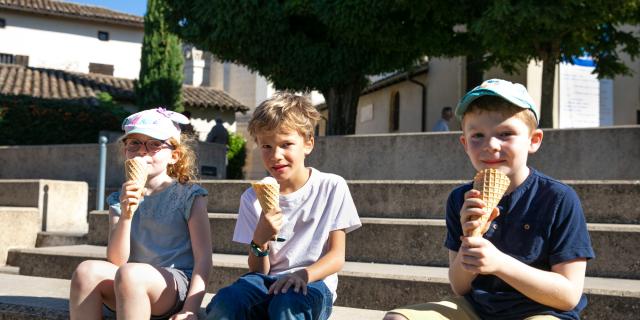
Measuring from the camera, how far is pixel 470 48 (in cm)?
1348

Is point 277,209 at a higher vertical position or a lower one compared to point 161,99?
lower

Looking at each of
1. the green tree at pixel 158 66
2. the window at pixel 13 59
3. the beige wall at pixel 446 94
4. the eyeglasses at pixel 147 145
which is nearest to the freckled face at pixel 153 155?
the eyeglasses at pixel 147 145

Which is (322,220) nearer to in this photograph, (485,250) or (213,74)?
(485,250)

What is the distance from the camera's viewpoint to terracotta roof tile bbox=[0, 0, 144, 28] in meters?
34.9

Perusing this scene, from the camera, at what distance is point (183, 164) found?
11.4 ft

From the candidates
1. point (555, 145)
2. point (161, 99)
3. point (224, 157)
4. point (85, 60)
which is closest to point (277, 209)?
point (555, 145)

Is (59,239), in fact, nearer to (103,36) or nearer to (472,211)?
(472,211)

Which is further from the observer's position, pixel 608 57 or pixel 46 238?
A: pixel 608 57

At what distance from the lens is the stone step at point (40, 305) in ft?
11.8

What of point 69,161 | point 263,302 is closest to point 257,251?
point 263,302

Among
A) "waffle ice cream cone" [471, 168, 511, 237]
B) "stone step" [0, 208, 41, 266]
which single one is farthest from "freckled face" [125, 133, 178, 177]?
"stone step" [0, 208, 41, 266]

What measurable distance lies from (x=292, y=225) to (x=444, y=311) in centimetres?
88

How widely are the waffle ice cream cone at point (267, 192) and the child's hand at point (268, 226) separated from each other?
1.0 inches

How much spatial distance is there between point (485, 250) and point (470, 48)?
1192cm
